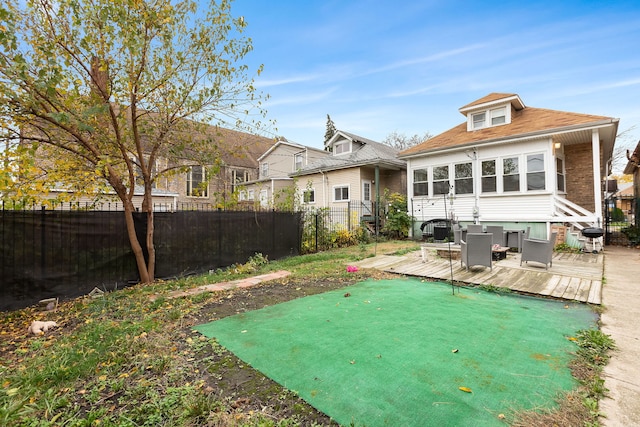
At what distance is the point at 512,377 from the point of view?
2.33 metres

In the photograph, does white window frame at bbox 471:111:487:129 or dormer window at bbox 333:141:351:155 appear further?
dormer window at bbox 333:141:351:155

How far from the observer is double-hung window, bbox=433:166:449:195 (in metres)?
12.6

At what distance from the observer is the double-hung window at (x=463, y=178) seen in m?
11.9

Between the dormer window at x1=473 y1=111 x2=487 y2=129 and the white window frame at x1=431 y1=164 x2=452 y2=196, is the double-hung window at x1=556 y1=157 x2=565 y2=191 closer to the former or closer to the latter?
the dormer window at x1=473 y1=111 x2=487 y2=129

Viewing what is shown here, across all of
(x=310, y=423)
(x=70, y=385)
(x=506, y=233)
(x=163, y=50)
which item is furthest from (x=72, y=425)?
(x=506, y=233)

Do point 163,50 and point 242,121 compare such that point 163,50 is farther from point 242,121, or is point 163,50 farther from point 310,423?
point 310,423

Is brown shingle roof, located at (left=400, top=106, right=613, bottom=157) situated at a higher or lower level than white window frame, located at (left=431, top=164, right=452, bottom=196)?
higher

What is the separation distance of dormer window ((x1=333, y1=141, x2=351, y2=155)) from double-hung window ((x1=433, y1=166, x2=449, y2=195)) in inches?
263

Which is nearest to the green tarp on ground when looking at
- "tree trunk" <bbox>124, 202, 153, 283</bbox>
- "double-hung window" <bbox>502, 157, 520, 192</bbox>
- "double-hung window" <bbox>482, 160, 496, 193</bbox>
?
"tree trunk" <bbox>124, 202, 153, 283</bbox>

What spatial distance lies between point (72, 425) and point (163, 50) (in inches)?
224

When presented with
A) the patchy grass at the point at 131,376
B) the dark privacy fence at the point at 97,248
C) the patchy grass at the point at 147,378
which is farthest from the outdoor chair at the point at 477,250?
the dark privacy fence at the point at 97,248

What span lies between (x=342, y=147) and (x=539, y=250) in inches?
541

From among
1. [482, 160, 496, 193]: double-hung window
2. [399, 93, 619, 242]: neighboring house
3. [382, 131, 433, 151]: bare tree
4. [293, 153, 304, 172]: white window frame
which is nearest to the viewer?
[399, 93, 619, 242]: neighboring house

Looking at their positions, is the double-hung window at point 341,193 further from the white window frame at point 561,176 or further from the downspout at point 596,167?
the downspout at point 596,167
